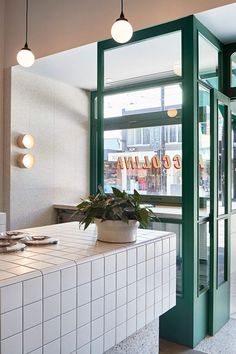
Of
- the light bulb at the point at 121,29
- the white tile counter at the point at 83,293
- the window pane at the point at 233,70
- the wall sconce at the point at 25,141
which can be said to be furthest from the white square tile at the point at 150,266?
the wall sconce at the point at 25,141

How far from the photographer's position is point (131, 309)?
5.85 feet

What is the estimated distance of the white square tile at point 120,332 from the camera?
5.55 feet

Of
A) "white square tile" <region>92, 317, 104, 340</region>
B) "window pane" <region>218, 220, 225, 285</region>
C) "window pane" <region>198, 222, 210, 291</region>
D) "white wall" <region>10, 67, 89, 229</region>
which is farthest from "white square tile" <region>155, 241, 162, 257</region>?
"white wall" <region>10, 67, 89, 229</region>

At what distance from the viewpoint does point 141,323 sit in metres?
1.86

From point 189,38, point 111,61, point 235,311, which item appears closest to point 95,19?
point 111,61

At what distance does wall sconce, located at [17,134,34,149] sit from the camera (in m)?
4.35

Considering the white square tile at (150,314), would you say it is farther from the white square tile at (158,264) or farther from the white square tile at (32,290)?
the white square tile at (32,290)

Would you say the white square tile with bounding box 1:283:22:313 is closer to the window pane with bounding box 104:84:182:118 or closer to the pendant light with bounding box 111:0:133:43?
the pendant light with bounding box 111:0:133:43

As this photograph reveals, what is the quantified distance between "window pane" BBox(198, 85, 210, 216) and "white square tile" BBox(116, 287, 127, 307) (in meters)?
1.61

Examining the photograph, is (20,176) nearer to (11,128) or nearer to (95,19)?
(11,128)

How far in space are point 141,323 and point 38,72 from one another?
3652 millimetres

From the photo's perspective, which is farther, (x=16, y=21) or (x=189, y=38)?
(x=16, y=21)

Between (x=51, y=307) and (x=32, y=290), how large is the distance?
0.13 meters

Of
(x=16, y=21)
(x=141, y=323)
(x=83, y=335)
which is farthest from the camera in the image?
(x=16, y=21)
